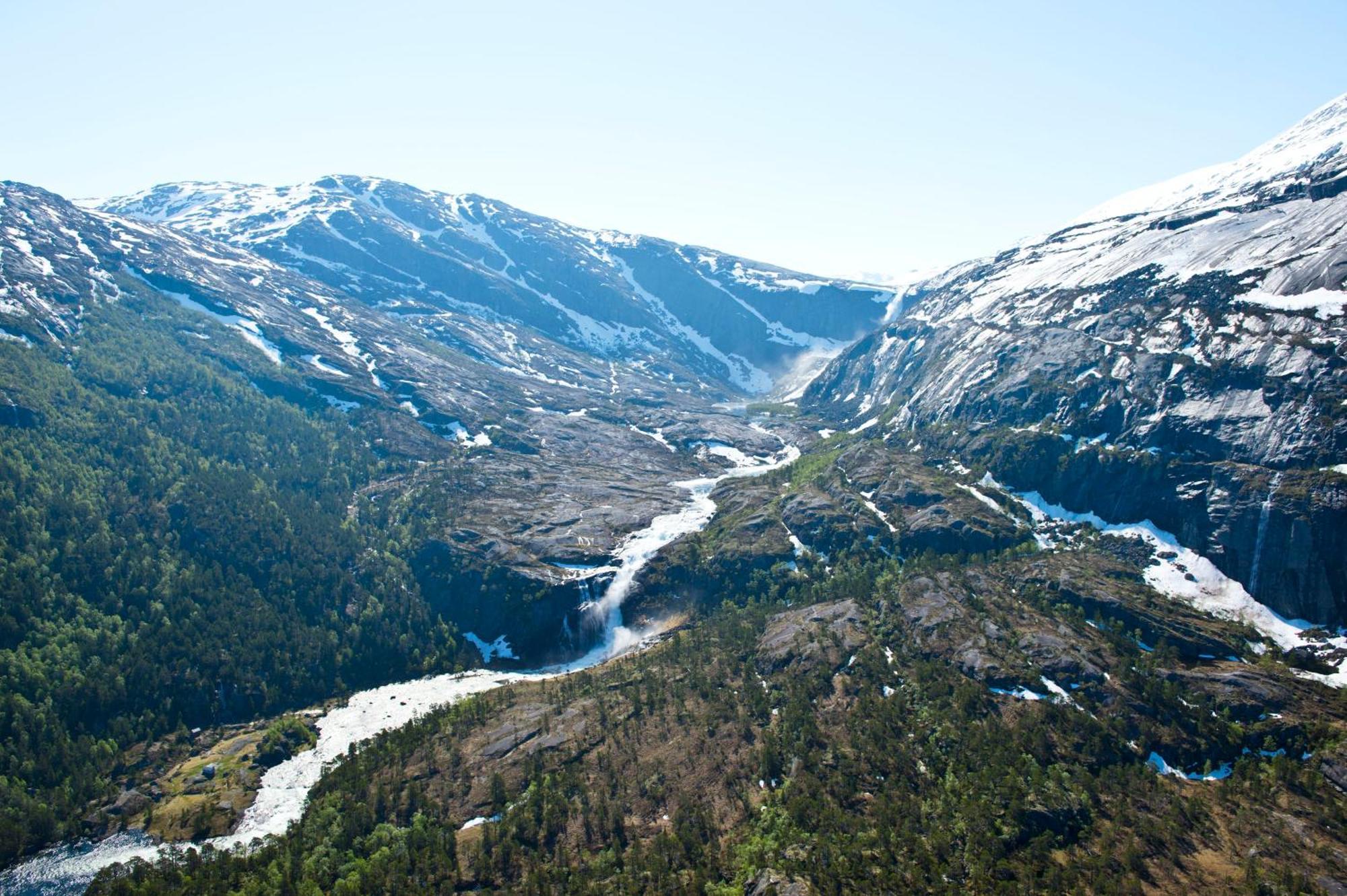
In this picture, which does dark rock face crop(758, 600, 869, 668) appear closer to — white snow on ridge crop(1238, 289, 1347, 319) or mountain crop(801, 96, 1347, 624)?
mountain crop(801, 96, 1347, 624)

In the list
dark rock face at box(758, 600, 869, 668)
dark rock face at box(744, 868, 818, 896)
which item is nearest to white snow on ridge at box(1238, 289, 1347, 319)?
dark rock face at box(758, 600, 869, 668)

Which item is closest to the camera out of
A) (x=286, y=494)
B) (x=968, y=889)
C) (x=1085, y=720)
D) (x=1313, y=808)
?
(x=968, y=889)

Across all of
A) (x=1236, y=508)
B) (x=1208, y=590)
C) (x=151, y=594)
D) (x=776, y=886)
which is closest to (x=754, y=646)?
(x=776, y=886)

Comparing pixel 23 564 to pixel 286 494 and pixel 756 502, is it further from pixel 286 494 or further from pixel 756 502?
pixel 756 502

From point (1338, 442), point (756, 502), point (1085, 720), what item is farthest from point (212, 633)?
point (1338, 442)

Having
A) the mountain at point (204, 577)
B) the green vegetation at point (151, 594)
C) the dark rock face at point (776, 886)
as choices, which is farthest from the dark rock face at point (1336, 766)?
the green vegetation at point (151, 594)

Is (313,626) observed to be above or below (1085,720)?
below

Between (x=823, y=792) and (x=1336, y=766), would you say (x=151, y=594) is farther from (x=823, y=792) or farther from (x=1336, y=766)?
(x=1336, y=766)
